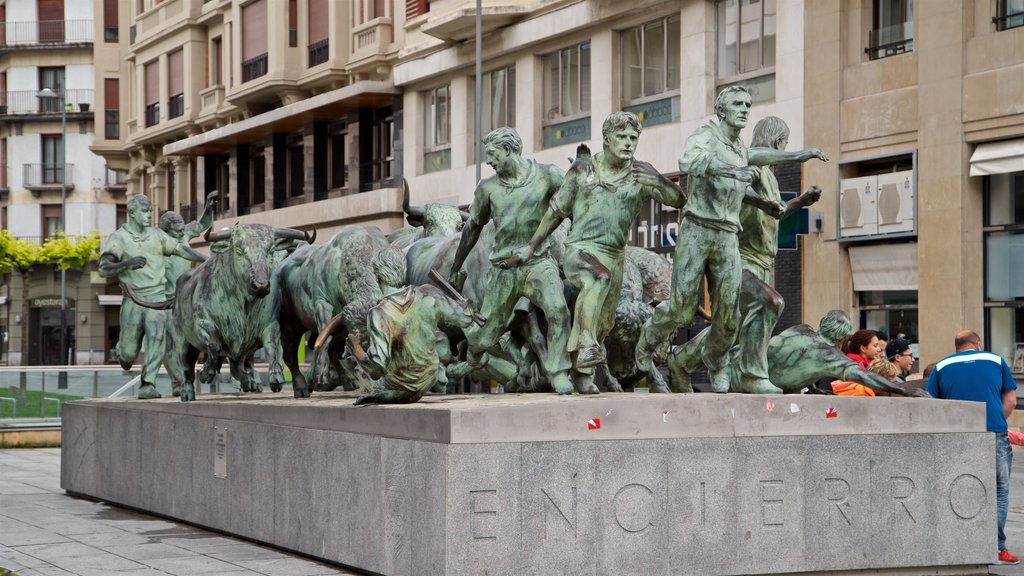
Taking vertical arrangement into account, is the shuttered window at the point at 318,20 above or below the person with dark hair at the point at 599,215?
above

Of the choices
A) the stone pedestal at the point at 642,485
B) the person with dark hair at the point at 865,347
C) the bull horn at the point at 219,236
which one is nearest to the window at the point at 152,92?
the bull horn at the point at 219,236

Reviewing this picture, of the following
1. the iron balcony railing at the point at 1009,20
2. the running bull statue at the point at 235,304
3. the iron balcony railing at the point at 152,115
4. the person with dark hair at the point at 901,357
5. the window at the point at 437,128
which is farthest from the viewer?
the iron balcony railing at the point at 152,115

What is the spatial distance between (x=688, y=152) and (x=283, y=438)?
11.4ft

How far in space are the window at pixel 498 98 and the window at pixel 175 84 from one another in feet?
62.3

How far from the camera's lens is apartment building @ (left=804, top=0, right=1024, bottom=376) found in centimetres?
2334

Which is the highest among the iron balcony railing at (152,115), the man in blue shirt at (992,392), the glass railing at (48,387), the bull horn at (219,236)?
the iron balcony railing at (152,115)

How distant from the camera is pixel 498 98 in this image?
36.3m

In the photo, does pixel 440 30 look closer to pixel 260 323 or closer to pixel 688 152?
pixel 260 323

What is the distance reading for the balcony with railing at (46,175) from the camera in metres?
75.4

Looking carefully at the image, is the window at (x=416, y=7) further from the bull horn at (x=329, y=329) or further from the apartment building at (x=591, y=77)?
the bull horn at (x=329, y=329)

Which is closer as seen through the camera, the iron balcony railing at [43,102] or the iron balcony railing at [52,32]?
the iron balcony railing at [52,32]

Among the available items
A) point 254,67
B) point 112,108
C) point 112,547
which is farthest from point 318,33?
point 112,547

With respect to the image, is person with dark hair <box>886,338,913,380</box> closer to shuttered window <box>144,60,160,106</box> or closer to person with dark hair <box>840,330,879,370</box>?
person with dark hair <box>840,330,879,370</box>

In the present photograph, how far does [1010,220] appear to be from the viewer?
926 inches
